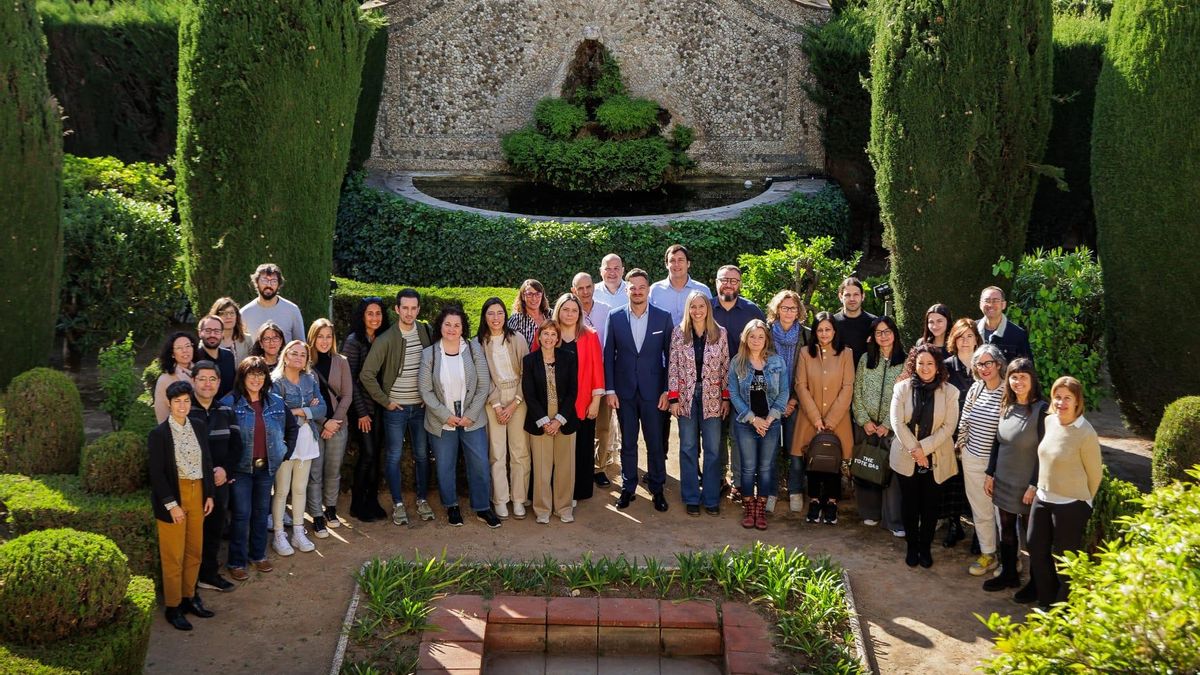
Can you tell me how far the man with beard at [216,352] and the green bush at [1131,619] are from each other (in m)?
4.95

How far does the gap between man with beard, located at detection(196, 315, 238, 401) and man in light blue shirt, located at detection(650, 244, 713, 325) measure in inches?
124

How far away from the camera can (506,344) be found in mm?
8266

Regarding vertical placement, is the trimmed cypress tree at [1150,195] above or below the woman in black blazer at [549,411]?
above

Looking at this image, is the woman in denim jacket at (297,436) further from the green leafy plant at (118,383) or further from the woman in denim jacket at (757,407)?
the woman in denim jacket at (757,407)

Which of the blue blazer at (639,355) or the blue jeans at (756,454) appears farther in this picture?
the blue blazer at (639,355)

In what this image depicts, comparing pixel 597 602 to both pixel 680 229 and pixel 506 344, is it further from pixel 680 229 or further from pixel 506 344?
pixel 680 229

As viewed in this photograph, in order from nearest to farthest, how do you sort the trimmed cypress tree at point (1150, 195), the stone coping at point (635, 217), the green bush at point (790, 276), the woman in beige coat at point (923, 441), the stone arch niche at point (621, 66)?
the woman in beige coat at point (923, 441) → the trimmed cypress tree at point (1150, 195) → the green bush at point (790, 276) → the stone coping at point (635, 217) → the stone arch niche at point (621, 66)

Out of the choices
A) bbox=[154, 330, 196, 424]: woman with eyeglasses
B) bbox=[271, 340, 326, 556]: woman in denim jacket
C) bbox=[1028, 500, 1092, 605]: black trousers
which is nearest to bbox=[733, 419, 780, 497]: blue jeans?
bbox=[1028, 500, 1092, 605]: black trousers

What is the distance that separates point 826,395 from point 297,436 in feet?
11.7

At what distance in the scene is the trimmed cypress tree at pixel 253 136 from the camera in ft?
30.2

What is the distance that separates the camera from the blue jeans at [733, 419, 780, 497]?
8.32m

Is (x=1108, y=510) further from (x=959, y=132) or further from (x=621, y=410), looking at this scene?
(x=959, y=132)

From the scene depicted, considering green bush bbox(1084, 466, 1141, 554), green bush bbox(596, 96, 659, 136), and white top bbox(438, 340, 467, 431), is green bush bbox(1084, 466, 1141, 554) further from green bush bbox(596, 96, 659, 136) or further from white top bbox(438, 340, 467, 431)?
green bush bbox(596, 96, 659, 136)

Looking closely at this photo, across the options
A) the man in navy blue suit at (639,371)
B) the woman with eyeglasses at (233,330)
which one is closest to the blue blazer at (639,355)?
the man in navy blue suit at (639,371)
